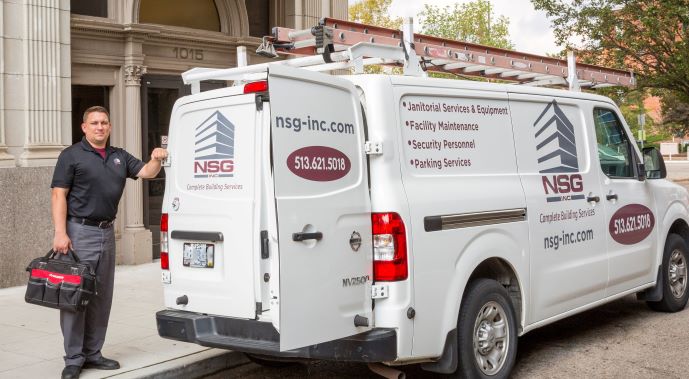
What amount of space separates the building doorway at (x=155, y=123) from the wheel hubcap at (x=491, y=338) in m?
6.78

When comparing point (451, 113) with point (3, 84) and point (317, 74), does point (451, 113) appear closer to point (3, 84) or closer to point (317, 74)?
point (317, 74)

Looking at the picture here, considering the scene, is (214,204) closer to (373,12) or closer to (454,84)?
(454,84)

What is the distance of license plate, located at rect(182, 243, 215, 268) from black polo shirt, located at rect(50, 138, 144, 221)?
88 cm

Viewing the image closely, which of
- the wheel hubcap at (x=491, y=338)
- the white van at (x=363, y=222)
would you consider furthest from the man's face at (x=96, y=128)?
the wheel hubcap at (x=491, y=338)

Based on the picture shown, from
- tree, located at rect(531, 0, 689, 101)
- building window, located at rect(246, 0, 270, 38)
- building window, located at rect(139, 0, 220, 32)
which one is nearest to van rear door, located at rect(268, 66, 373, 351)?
building window, located at rect(139, 0, 220, 32)

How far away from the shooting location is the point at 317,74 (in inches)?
185

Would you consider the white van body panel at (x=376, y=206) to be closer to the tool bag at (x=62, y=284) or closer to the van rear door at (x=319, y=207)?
the van rear door at (x=319, y=207)

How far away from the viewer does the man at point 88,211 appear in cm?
566

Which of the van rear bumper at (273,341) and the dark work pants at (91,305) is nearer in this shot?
the van rear bumper at (273,341)

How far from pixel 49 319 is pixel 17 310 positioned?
65cm

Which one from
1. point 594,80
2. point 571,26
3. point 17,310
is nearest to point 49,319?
point 17,310

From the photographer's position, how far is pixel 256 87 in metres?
4.71

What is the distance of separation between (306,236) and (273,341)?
67 cm

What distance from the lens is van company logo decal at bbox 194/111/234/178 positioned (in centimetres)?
492
